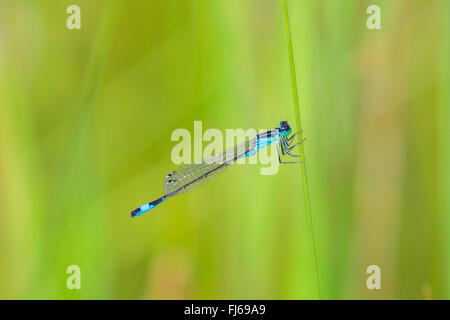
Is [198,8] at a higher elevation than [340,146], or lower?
higher

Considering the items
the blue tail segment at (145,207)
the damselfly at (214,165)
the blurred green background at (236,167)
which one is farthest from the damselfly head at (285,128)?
the blue tail segment at (145,207)

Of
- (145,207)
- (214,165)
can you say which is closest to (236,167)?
(214,165)

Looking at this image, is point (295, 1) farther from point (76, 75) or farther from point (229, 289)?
point (229, 289)

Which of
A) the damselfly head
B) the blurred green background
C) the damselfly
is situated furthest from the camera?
the damselfly head

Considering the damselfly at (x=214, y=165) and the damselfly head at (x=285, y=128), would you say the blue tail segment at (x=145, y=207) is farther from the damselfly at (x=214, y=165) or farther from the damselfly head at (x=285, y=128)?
the damselfly head at (x=285, y=128)

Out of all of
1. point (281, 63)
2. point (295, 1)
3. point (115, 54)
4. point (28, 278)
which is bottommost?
point (28, 278)

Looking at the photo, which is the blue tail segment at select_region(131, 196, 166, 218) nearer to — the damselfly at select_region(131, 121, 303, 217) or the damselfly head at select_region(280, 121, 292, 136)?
the damselfly at select_region(131, 121, 303, 217)

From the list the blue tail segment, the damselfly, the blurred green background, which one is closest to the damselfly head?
the damselfly

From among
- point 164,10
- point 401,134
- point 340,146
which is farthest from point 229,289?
point 164,10
